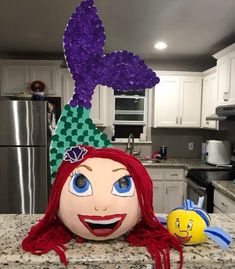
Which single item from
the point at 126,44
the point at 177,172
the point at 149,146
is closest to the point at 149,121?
the point at 149,146

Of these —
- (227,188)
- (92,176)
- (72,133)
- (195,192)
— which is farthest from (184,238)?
(195,192)

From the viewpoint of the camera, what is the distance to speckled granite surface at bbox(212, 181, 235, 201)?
7.06 ft

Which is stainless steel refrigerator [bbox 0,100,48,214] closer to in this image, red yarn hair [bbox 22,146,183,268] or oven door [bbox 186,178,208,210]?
oven door [bbox 186,178,208,210]

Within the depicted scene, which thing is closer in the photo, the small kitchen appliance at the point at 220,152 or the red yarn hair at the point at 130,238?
the red yarn hair at the point at 130,238

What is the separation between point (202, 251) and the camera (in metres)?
0.68

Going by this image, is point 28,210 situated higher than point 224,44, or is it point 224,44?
point 224,44

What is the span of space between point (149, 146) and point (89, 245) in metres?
3.44

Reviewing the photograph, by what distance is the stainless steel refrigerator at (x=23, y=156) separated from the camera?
257 cm

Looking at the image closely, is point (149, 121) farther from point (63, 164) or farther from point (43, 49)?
point (63, 164)

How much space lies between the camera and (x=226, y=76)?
115 inches

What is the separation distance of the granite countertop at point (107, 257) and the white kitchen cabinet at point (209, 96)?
9.45ft

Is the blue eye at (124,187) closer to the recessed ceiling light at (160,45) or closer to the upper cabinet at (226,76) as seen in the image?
the upper cabinet at (226,76)

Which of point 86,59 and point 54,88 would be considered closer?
point 86,59

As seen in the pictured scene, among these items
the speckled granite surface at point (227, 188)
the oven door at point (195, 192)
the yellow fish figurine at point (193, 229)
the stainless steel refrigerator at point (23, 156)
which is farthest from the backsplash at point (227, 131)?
the yellow fish figurine at point (193, 229)
